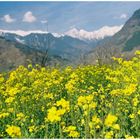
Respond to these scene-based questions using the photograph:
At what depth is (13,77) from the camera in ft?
34.2

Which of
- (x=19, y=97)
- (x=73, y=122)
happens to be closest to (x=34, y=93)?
(x=19, y=97)

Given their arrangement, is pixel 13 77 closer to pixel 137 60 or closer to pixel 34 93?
pixel 34 93

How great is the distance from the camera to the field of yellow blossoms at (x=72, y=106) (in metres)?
5.55

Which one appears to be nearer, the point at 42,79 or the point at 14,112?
the point at 14,112

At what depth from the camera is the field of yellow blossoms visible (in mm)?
Result: 5555

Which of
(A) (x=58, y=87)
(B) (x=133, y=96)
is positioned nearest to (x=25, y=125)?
(B) (x=133, y=96)

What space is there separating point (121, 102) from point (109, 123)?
9.62 feet

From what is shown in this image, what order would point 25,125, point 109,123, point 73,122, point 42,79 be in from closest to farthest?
point 109,123 < point 25,125 < point 73,122 < point 42,79

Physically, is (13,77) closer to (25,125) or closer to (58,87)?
(58,87)

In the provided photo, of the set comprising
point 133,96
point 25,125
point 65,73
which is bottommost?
point 25,125

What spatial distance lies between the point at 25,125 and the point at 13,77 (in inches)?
150

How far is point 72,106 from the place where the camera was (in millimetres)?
7816

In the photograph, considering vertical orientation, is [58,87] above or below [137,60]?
below

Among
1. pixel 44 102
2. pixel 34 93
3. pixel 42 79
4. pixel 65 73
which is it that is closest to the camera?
pixel 44 102
